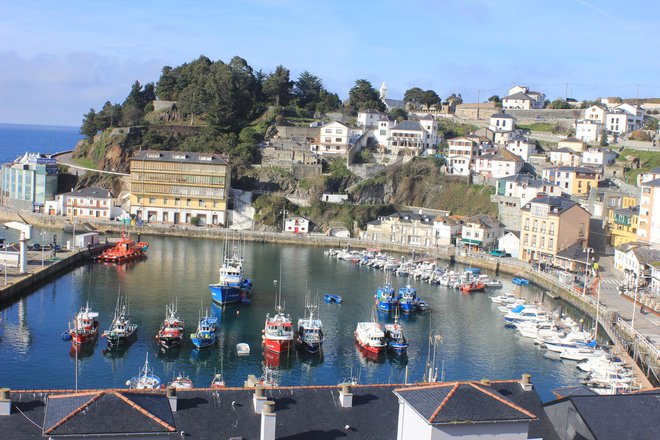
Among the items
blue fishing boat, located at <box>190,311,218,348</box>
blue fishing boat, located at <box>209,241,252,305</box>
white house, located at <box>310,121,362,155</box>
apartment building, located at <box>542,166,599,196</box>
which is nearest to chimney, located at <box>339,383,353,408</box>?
blue fishing boat, located at <box>190,311,218,348</box>

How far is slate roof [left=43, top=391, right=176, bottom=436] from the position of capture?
8.81 m

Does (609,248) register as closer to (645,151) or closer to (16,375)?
(645,151)

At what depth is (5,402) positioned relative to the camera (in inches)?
396

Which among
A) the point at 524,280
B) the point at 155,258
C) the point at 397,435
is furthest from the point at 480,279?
the point at 397,435

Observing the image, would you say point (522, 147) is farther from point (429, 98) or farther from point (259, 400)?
point (259, 400)

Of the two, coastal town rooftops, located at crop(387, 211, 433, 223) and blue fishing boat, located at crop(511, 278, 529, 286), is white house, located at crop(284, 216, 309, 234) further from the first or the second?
blue fishing boat, located at crop(511, 278, 529, 286)

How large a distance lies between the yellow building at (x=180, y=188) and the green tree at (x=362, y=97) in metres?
18.7

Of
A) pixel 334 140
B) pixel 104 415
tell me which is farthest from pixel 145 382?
pixel 334 140

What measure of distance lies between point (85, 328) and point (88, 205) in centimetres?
2772

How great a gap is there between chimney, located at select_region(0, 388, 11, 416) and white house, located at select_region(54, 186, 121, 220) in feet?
135

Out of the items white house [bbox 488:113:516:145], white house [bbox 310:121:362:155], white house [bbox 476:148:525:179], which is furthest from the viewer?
white house [bbox 488:113:516:145]

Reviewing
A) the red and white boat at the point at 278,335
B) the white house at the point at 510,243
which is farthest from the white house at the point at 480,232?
the red and white boat at the point at 278,335

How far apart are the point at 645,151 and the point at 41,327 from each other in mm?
42202

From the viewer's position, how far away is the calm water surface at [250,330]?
21.8 meters
